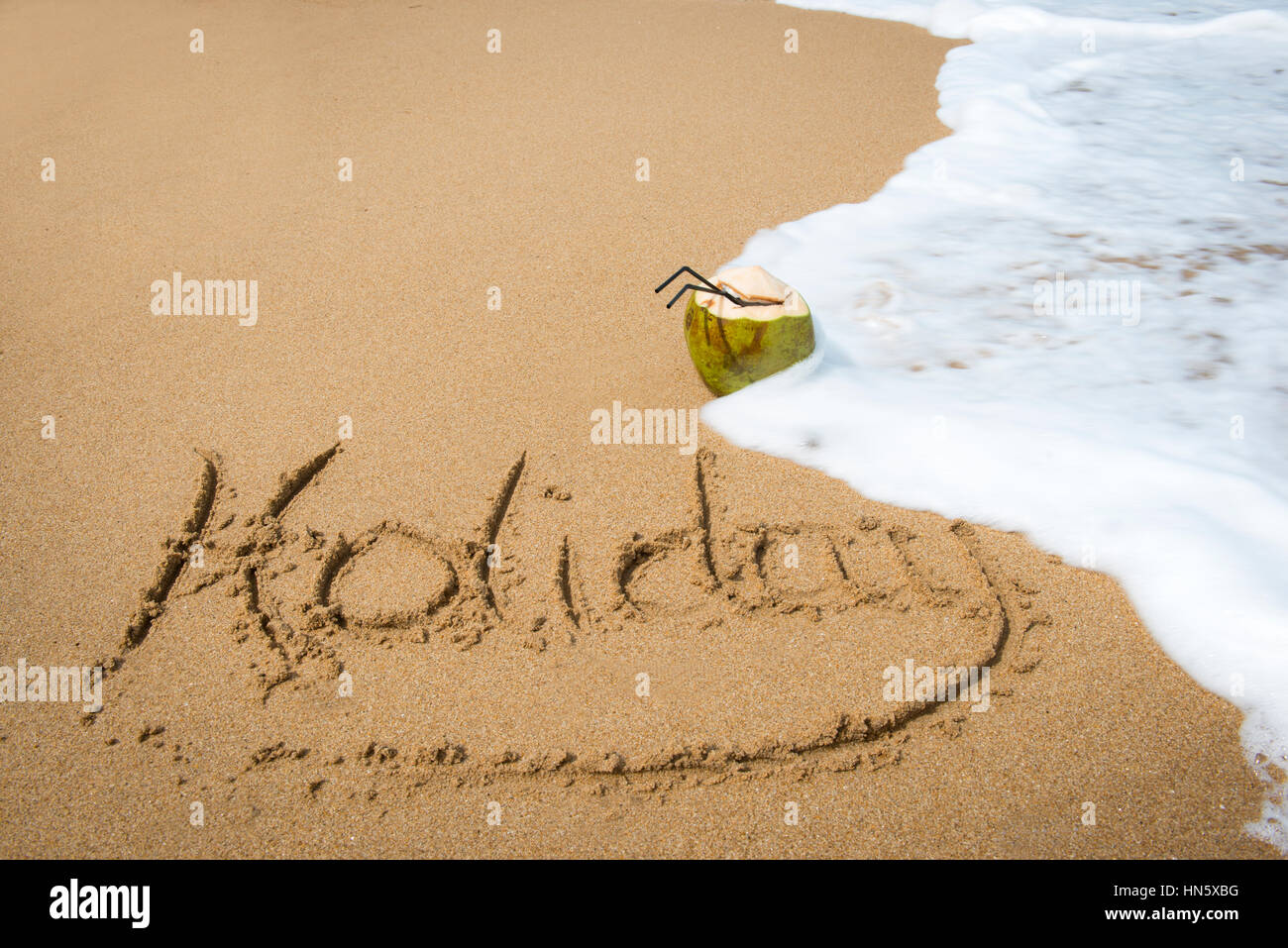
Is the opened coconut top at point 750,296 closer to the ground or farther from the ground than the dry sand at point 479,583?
farther from the ground

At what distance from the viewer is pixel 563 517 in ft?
8.22

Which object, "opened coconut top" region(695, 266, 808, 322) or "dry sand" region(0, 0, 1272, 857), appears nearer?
"dry sand" region(0, 0, 1272, 857)

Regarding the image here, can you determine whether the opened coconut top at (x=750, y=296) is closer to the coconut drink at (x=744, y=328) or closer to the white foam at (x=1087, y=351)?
the coconut drink at (x=744, y=328)

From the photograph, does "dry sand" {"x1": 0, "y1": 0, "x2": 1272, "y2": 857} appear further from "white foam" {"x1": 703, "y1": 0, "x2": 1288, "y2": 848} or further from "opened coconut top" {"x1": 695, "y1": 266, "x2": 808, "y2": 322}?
"opened coconut top" {"x1": 695, "y1": 266, "x2": 808, "y2": 322}

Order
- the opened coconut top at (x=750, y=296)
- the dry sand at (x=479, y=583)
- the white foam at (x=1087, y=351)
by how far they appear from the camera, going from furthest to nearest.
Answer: the opened coconut top at (x=750, y=296), the white foam at (x=1087, y=351), the dry sand at (x=479, y=583)

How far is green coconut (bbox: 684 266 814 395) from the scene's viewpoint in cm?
278

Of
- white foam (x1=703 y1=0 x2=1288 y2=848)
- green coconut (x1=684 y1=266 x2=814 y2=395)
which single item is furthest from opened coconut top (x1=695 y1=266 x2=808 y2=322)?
white foam (x1=703 y1=0 x2=1288 y2=848)

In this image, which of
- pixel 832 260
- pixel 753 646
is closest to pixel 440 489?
pixel 753 646

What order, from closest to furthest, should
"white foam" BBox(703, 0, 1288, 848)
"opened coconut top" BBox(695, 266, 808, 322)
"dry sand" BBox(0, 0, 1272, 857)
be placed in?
"dry sand" BBox(0, 0, 1272, 857) < "white foam" BBox(703, 0, 1288, 848) < "opened coconut top" BBox(695, 266, 808, 322)

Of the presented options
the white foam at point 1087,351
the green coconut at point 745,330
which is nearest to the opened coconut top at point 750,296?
the green coconut at point 745,330

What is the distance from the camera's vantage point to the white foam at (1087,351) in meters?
2.38

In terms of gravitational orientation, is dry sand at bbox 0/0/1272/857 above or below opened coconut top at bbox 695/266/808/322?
below

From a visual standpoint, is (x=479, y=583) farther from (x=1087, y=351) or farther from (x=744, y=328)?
(x=1087, y=351)

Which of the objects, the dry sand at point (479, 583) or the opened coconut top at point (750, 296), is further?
the opened coconut top at point (750, 296)
